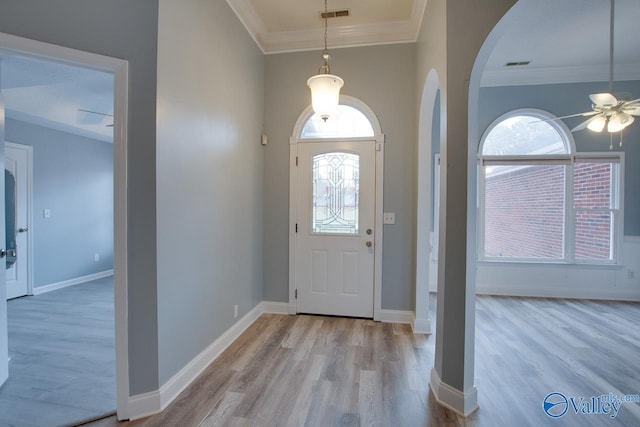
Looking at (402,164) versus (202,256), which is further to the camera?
(402,164)

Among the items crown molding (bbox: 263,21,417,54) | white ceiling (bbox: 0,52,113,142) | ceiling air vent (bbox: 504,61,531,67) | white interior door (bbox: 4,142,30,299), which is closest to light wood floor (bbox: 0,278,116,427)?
white interior door (bbox: 4,142,30,299)

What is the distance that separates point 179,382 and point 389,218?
2448 millimetres

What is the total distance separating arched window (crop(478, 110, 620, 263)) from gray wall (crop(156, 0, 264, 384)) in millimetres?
3469

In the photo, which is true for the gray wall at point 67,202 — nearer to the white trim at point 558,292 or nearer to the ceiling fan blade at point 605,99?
the white trim at point 558,292

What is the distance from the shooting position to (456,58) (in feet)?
5.98

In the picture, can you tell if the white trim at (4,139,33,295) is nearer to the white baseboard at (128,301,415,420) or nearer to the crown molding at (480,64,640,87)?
the white baseboard at (128,301,415,420)

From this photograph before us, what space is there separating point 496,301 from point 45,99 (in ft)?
21.7

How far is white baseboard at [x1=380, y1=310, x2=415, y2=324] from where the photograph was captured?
3223 mm

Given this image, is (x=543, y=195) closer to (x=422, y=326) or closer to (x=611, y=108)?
(x=611, y=108)

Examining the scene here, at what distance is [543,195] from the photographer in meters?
4.23

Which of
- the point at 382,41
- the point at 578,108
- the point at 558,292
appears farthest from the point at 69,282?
the point at 578,108

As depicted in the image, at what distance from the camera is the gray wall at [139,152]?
1654mm

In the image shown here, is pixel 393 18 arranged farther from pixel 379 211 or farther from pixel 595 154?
pixel 595 154

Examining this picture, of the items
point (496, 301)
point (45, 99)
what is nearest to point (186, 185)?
point (45, 99)
